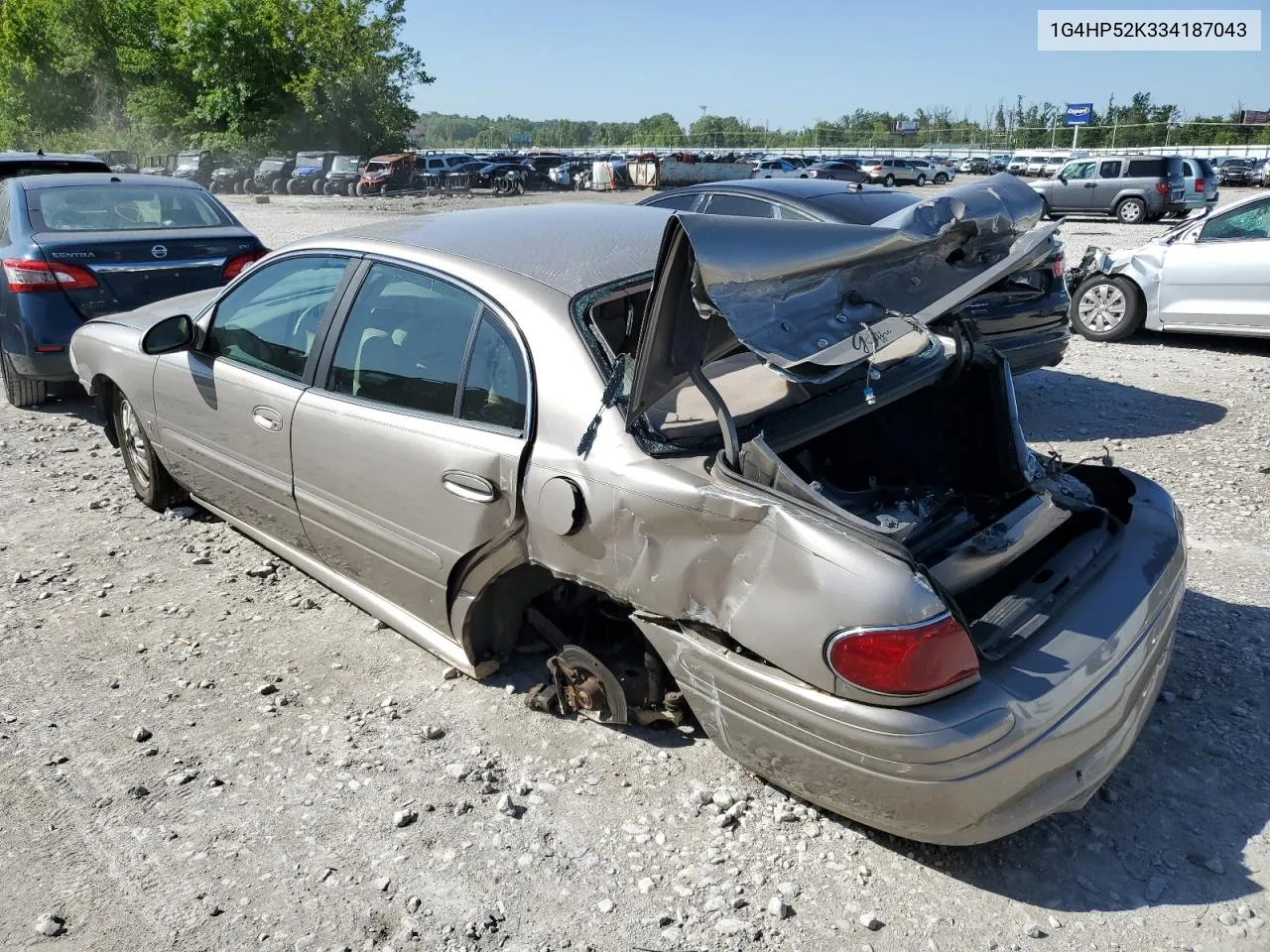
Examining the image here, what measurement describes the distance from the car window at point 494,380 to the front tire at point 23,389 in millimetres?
5704

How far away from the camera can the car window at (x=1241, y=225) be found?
8203 mm

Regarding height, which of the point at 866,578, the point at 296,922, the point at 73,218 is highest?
the point at 73,218

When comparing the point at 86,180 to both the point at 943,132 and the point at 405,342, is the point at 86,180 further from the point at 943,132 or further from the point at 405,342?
the point at 943,132

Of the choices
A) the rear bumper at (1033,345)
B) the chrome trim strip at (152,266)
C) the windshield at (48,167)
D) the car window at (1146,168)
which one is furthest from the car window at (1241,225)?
the car window at (1146,168)

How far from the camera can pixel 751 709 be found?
249 cm

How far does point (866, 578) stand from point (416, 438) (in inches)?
61.9

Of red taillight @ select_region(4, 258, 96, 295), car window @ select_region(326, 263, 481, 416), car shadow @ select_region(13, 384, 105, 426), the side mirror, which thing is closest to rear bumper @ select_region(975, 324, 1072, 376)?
car window @ select_region(326, 263, 481, 416)

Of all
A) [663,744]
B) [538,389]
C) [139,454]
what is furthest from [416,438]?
[139,454]

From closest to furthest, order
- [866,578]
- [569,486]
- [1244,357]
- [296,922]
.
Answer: [866,578] → [296,922] → [569,486] → [1244,357]

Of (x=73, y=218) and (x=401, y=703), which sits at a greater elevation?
(x=73, y=218)

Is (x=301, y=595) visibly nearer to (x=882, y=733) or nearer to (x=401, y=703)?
(x=401, y=703)

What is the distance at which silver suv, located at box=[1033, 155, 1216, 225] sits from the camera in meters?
22.7

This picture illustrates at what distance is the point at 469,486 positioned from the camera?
295 centimetres

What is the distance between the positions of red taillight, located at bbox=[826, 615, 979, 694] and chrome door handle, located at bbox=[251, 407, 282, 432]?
7.85ft
